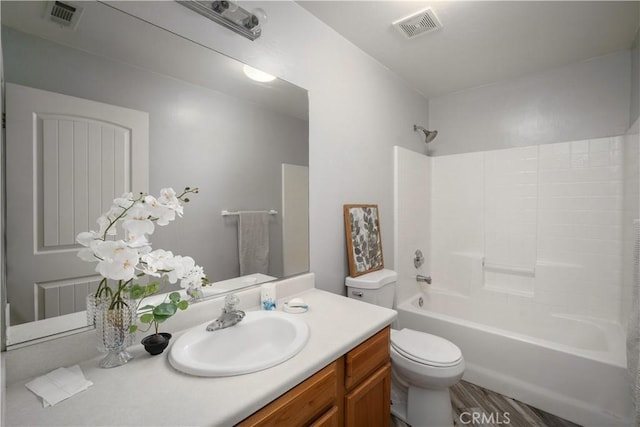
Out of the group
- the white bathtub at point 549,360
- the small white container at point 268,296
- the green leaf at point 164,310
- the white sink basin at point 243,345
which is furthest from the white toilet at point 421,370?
the green leaf at point 164,310

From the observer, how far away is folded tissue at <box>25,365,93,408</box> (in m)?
0.75

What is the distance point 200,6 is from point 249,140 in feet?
1.91

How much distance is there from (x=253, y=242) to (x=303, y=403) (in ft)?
2.53

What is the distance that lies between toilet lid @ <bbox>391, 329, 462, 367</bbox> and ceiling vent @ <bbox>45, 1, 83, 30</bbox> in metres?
2.09

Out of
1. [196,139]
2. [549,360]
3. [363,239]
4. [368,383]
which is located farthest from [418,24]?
[549,360]

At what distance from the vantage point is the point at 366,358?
119 cm

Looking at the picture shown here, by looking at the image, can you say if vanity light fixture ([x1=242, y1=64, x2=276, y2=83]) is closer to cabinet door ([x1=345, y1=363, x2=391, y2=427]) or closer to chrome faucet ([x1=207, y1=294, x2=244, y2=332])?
chrome faucet ([x1=207, y1=294, x2=244, y2=332])

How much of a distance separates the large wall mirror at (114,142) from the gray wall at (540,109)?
2.13m

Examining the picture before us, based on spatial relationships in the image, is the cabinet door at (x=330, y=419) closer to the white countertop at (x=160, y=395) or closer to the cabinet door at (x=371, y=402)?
the cabinet door at (x=371, y=402)

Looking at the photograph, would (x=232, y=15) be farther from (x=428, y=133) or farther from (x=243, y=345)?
(x=428, y=133)

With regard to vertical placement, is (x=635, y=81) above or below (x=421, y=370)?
above

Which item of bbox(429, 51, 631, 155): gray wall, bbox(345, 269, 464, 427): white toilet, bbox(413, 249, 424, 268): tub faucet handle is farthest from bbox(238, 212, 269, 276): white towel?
bbox(429, 51, 631, 155): gray wall

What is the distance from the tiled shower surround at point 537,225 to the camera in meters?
2.19

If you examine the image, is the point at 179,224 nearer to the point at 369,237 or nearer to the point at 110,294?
the point at 110,294
